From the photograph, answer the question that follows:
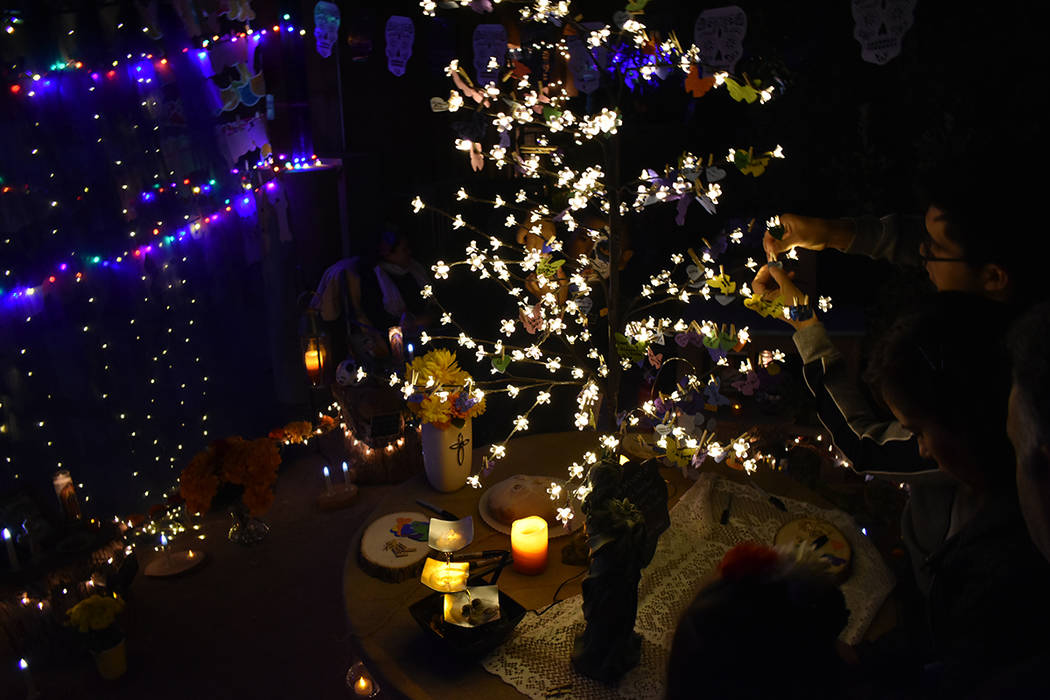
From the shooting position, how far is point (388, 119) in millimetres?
5781

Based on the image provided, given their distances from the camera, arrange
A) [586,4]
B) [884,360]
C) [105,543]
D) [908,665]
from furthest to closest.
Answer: [586,4], [105,543], [884,360], [908,665]

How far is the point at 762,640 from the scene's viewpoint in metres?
0.86

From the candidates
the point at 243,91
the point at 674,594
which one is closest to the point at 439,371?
the point at 674,594

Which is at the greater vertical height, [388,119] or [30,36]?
[30,36]

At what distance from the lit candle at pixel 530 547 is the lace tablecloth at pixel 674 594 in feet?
0.52

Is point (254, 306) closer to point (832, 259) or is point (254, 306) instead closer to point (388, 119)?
point (388, 119)

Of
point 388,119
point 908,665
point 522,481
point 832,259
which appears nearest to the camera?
point 908,665

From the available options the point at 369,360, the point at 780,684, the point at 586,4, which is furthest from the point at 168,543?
the point at 586,4

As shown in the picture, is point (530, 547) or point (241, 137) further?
point (241, 137)

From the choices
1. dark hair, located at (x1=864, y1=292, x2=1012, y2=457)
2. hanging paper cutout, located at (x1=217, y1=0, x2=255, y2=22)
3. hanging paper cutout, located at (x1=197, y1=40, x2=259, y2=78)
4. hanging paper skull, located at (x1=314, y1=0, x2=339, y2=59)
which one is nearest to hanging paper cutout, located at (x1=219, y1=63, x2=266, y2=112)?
hanging paper cutout, located at (x1=197, y1=40, x2=259, y2=78)

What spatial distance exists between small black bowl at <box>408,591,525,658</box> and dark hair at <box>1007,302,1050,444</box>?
1.13 m

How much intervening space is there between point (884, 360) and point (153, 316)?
12.9 feet

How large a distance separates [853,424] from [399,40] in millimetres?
3828

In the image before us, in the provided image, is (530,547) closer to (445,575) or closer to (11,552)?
Result: (445,575)
